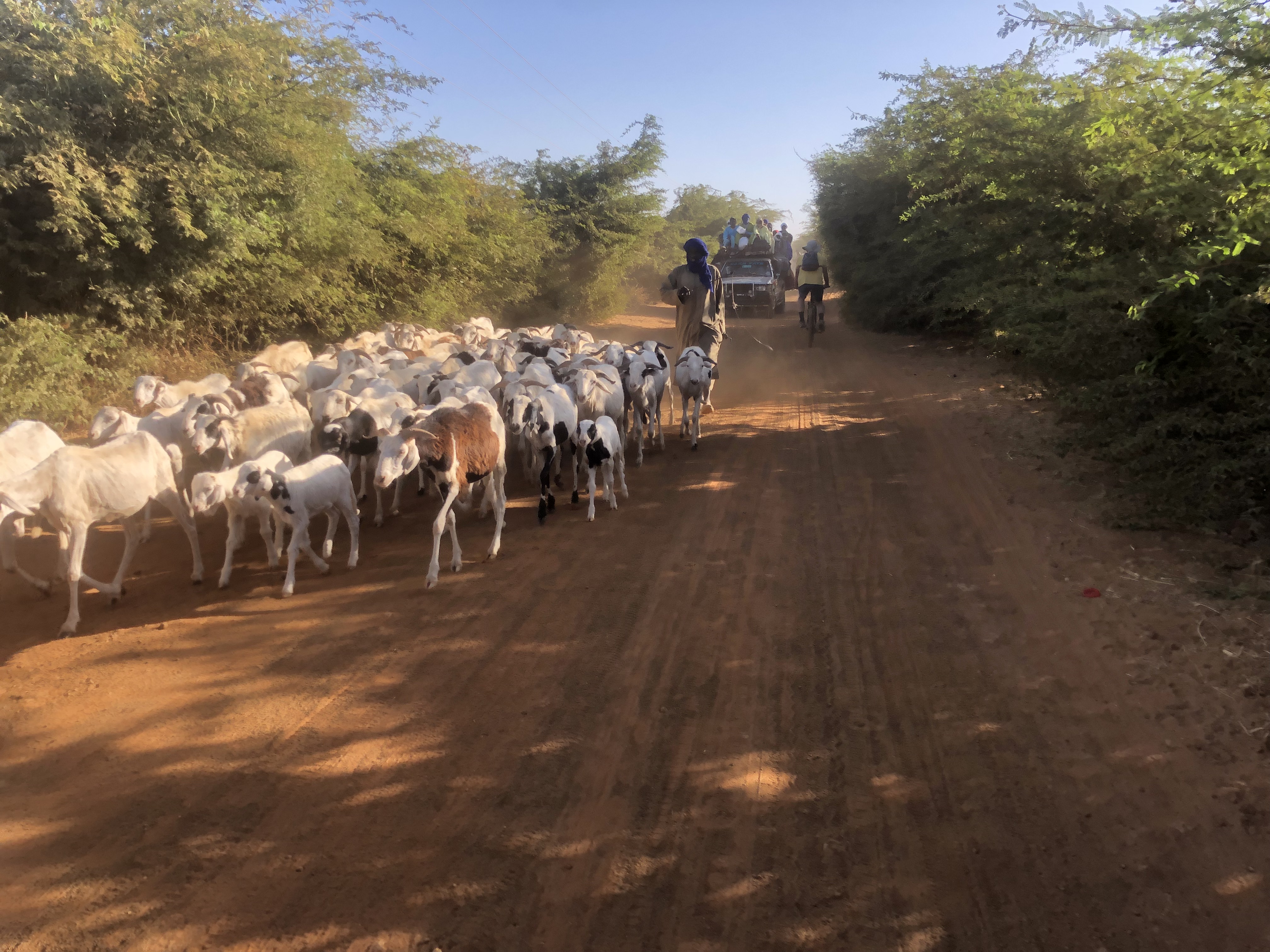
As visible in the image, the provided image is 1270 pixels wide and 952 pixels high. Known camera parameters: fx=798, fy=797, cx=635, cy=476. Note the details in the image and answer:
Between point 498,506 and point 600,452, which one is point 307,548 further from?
point 600,452

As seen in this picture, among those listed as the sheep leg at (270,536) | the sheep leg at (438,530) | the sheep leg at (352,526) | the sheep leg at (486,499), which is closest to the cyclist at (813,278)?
the sheep leg at (486,499)

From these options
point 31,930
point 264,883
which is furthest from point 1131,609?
point 31,930

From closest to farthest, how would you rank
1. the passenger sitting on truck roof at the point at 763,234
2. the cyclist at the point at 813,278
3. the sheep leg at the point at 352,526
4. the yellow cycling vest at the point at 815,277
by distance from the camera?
1. the sheep leg at the point at 352,526
2. the cyclist at the point at 813,278
3. the yellow cycling vest at the point at 815,277
4. the passenger sitting on truck roof at the point at 763,234

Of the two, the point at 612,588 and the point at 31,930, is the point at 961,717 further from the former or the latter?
the point at 31,930

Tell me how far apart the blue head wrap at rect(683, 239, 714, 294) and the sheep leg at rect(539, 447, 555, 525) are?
222 inches

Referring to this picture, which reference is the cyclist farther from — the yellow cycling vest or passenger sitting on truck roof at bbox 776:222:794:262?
passenger sitting on truck roof at bbox 776:222:794:262

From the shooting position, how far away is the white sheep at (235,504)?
22.2 ft

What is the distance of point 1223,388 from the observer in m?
6.98

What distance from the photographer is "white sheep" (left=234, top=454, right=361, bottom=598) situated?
696 cm

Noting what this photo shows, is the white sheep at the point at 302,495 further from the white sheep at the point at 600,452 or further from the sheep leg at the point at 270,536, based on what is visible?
the white sheep at the point at 600,452

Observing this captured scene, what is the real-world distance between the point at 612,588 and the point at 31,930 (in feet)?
14.2

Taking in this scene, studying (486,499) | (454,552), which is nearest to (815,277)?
(486,499)

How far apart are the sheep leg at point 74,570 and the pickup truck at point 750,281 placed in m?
22.9

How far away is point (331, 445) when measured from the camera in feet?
27.4
